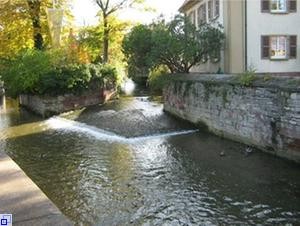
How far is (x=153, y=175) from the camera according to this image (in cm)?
1235

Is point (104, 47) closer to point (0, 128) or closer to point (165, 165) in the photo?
point (0, 128)

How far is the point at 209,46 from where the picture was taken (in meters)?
24.8

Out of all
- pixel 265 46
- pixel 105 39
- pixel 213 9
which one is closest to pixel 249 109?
pixel 265 46

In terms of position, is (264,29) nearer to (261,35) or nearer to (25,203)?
(261,35)

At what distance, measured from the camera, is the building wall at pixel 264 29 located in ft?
82.5

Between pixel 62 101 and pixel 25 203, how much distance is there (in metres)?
19.4

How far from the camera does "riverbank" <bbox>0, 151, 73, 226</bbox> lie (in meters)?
6.29

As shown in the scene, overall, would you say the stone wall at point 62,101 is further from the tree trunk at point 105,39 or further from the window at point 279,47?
the window at point 279,47

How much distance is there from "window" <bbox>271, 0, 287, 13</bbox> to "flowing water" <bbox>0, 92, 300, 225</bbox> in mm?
9575

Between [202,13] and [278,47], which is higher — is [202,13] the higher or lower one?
the higher one

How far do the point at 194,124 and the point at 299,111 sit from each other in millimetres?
7552

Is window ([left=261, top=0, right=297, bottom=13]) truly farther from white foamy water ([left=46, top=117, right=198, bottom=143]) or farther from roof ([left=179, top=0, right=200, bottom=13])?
white foamy water ([left=46, top=117, right=198, bottom=143])

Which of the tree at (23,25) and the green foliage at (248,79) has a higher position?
the tree at (23,25)

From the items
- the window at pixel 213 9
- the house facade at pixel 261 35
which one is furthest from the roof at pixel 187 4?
the house facade at pixel 261 35
